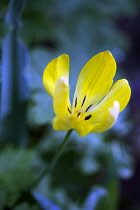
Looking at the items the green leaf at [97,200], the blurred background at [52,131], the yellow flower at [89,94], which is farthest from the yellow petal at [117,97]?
the green leaf at [97,200]

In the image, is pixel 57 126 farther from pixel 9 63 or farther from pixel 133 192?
pixel 133 192

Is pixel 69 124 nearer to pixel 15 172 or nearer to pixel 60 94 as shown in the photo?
pixel 60 94

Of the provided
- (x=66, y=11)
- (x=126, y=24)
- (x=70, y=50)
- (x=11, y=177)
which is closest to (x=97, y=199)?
(x=11, y=177)

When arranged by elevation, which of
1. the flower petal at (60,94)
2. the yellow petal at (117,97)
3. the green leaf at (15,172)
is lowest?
the green leaf at (15,172)

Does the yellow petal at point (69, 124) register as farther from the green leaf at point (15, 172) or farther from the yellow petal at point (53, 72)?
the green leaf at point (15, 172)

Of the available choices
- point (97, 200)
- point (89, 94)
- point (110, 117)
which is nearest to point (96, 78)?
point (89, 94)

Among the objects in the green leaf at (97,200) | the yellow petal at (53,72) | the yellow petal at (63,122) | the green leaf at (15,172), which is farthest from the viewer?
the green leaf at (97,200)

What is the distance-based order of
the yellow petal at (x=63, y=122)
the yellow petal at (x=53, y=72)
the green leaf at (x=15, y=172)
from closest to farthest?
1. the yellow petal at (x=63, y=122)
2. the yellow petal at (x=53, y=72)
3. the green leaf at (x=15, y=172)

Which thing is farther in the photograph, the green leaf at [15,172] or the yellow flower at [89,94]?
the green leaf at [15,172]
